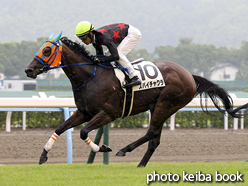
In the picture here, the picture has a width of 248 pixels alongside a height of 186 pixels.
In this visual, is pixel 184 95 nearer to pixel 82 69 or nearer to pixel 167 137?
pixel 82 69

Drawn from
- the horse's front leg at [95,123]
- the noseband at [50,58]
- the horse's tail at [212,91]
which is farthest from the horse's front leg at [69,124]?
the horse's tail at [212,91]

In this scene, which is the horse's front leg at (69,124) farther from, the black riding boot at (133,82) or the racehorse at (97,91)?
the black riding boot at (133,82)

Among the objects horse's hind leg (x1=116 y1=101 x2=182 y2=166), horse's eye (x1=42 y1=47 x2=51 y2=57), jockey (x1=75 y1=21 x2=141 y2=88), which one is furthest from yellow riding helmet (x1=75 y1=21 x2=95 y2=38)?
horse's hind leg (x1=116 y1=101 x2=182 y2=166)

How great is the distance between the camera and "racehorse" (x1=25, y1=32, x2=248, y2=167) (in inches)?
144

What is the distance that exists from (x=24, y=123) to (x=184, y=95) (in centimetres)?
515

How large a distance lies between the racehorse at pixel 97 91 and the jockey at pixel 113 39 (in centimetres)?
14

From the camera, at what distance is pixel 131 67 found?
151 inches

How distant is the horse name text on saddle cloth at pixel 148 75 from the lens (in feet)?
13.0

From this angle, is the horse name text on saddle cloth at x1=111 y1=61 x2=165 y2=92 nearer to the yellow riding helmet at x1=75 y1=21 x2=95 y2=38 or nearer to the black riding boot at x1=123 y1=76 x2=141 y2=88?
the black riding boot at x1=123 y1=76 x2=141 y2=88

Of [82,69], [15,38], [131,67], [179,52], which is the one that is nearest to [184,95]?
[131,67]

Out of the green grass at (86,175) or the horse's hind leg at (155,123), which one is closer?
the green grass at (86,175)

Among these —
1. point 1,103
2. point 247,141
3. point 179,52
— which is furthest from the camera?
point 179,52

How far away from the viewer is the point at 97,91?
372 centimetres

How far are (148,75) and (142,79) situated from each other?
0.08m
